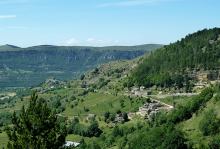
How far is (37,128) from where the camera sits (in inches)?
2073

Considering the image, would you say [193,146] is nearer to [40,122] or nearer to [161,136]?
[161,136]

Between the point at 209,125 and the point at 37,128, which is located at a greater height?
the point at 37,128

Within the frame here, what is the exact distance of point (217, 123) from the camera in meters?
176

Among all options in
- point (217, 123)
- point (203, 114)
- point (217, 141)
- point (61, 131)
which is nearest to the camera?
point (61, 131)

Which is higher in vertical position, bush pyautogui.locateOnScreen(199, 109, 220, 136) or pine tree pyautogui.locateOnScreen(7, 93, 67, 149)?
pine tree pyautogui.locateOnScreen(7, 93, 67, 149)

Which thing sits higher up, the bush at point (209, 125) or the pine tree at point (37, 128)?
the pine tree at point (37, 128)

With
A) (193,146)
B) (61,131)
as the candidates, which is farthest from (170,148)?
(61,131)

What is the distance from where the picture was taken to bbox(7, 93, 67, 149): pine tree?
168 feet

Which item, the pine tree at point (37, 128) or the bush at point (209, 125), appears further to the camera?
the bush at point (209, 125)

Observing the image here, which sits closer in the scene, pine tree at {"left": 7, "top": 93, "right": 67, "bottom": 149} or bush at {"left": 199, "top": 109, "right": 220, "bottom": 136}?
pine tree at {"left": 7, "top": 93, "right": 67, "bottom": 149}

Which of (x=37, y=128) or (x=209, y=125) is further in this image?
(x=209, y=125)

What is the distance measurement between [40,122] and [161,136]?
424 ft

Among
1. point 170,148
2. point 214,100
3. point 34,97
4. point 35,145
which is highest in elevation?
point 34,97

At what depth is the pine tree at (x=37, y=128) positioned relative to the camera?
5112cm
